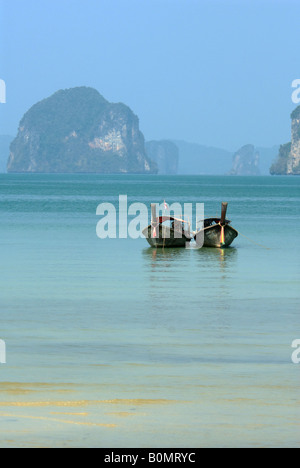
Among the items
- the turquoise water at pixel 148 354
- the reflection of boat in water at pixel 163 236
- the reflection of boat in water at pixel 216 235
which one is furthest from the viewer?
the reflection of boat in water at pixel 216 235

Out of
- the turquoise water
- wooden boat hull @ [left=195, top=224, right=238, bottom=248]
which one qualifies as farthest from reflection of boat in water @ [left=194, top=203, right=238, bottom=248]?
the turquoise water

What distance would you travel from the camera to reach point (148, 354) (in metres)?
16.4

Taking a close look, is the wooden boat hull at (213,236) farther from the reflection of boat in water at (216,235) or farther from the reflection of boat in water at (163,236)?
the reflection of boat in water at (163,236)

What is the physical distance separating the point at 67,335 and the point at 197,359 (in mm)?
A: 3602

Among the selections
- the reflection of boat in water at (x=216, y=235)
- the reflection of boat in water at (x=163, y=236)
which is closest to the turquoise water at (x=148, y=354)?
the reflection of boat in water at (x=163, y=236)

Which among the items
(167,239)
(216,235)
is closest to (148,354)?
(167,239)

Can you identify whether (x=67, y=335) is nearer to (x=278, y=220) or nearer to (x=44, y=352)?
(x=44, y=352)

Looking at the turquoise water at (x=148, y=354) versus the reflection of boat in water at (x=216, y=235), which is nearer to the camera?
the turquoise water at (x=148, y=354)

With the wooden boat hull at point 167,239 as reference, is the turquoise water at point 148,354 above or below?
below

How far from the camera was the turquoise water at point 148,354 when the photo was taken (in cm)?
1147

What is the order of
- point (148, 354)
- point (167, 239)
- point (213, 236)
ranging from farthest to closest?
point (213, 236)
point (167, 239)
point (148, 354)

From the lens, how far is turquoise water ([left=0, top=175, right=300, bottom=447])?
11469 mm

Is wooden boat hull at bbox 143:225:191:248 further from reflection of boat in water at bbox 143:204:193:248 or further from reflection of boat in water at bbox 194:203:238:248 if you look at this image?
reflection of boat in water at bbox 194:203:238:248

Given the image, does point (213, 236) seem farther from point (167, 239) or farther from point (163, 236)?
point (163, 236)
